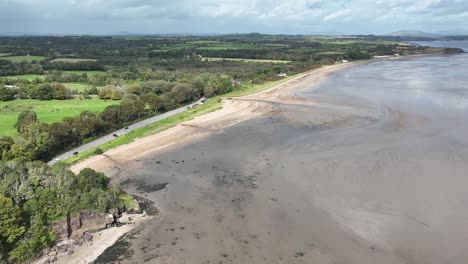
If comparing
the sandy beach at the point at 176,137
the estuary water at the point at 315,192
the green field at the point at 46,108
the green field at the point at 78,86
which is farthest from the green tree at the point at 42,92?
the estuary water at the point at 315,192

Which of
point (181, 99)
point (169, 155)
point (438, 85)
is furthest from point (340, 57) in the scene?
point (169, 155)

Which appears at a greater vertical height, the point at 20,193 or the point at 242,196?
the point at 20,193

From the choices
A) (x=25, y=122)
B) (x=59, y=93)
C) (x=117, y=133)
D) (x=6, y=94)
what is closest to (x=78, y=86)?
(x=59, y=93)

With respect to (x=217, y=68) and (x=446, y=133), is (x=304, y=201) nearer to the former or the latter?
(x=446, y=133)

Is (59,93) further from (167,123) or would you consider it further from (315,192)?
(315,192)

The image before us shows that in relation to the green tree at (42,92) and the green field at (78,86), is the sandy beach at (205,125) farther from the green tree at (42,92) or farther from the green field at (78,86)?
the green field at (78,86)

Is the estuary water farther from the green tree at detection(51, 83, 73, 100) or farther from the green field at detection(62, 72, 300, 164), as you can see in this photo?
the green tree at detection(51, 83, 73, 100)
